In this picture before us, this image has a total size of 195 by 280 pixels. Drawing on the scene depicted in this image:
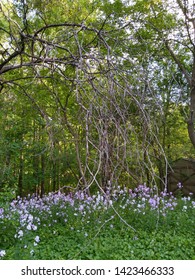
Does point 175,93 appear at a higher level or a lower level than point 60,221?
higher

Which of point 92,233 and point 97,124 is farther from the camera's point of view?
point 92,233

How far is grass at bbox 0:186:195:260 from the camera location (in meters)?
2.86

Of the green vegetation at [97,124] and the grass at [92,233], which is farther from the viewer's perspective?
the grass at [92,233]

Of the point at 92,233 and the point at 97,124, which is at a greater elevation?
the point at 97,124

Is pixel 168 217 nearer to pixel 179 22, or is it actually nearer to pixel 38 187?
pixel 179 22

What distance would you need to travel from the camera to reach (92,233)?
3477 millimetres

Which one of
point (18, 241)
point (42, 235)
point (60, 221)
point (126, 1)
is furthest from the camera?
point (126, 1)

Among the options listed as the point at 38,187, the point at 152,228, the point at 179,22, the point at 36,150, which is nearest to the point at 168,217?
the point at 152,228

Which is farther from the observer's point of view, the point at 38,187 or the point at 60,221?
the point at 38,187

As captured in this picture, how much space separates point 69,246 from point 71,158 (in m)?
5.58

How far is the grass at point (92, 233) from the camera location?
9.38ft

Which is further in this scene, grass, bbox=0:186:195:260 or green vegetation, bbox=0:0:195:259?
grass, bbox=0:186:195:260

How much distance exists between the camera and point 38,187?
10.2m

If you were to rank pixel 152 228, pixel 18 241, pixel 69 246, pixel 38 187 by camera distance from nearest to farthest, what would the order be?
pixel 18 241 → pixel 69 246 → pixel 152 228 → pixel 38 187
